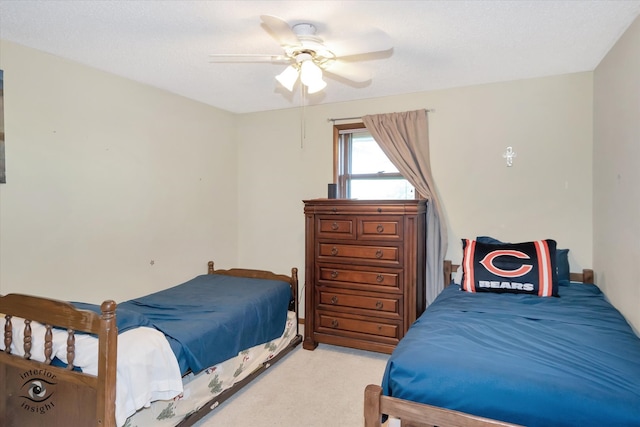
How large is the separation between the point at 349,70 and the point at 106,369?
2.52m

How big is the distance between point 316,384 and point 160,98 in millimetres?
2832

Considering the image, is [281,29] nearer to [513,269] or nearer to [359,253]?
[359,253]

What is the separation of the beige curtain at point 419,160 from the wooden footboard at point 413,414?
6.43ft

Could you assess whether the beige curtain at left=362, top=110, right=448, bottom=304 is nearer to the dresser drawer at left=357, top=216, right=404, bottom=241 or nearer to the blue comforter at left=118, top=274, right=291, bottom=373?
the dresser drawer at left=357, top=216, right=404, bottom=241

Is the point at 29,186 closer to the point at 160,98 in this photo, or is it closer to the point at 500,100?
the point at 160,98

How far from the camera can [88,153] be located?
2.79 m

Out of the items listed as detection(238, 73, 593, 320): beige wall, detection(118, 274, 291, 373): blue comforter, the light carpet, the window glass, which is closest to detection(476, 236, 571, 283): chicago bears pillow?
detection(238, 73, 593, 320): beige wall

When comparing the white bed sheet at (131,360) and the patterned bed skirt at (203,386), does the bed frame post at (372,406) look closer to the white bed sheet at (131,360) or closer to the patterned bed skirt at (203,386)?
the white bed sheet at (131,360)

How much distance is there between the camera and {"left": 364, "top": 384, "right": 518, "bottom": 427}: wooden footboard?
1386 millimetres

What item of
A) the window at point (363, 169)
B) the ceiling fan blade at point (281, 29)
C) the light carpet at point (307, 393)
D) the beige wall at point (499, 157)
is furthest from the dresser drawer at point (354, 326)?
the ceiling fan blade at point (281, 29)

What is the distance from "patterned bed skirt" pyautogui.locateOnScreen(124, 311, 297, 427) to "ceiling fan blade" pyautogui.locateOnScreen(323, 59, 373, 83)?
2.20 meters

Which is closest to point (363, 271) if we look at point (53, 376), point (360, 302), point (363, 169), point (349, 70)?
point (360, 302)

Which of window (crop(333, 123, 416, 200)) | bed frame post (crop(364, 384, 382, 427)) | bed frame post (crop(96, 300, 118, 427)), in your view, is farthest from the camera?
window (crop(333, 123, 416, 200))

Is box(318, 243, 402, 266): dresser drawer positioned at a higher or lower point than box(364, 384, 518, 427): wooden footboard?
higher
